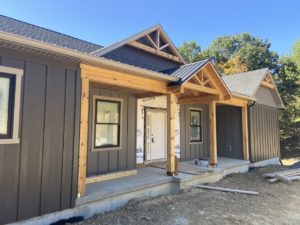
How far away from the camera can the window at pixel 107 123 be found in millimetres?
6707

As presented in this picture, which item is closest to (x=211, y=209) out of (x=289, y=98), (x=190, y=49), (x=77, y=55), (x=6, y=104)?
(x=77, y=55)

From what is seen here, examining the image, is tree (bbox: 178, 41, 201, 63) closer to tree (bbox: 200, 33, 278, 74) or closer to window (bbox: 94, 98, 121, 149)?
tree (bbox: 200, 33, 278, 74)

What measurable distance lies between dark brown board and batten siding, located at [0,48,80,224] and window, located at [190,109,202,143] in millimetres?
6480

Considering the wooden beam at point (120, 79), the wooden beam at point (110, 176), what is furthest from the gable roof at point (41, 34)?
the wooden beam at point (110, 176)

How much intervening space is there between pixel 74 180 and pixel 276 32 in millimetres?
28279

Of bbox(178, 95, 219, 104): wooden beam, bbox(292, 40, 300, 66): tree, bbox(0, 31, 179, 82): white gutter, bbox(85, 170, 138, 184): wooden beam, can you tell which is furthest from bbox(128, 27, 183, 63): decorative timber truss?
bbox(292, 40, 300, 66): tree

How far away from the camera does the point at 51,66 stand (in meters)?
4.25

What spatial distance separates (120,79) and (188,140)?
17.6ft

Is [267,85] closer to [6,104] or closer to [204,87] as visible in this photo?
[204,87]

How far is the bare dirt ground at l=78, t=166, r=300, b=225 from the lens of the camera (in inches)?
174

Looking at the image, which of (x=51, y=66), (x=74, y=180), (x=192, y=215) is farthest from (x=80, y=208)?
(x=51, y=66)

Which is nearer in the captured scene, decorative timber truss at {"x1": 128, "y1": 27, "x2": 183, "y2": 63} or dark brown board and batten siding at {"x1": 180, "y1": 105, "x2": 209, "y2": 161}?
decorative timber truss at {"x1": 128, "y1": 27, "x2": 183, "y2": 63}

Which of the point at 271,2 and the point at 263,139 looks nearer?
the point at 263,139

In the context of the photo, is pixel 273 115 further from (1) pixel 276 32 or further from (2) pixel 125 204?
(1) pixel 276 32
